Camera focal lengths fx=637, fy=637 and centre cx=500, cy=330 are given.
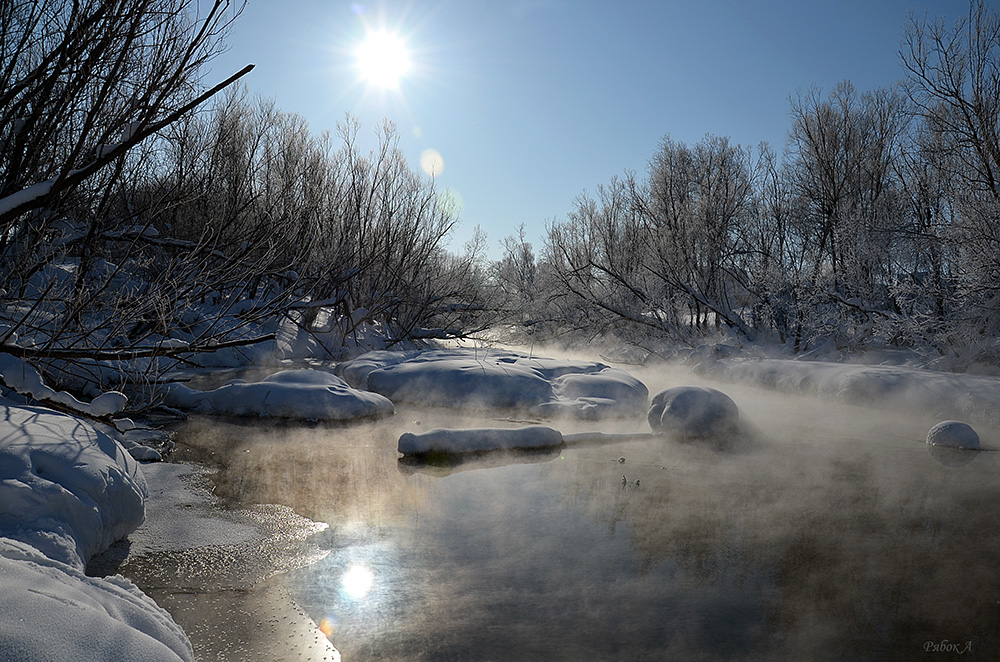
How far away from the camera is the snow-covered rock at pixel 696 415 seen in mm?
8453

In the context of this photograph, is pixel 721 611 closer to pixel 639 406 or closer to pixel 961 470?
pixel 961 470

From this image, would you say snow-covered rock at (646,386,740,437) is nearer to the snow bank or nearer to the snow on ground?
the snow bank

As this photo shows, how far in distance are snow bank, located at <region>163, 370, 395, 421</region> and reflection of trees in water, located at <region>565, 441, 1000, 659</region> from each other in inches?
145

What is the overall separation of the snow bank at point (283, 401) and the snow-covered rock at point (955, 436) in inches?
292

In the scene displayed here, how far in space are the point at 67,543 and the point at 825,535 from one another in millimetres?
5011

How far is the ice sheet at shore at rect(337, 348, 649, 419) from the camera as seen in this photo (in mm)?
9938

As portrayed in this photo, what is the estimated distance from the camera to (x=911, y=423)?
9.50 m

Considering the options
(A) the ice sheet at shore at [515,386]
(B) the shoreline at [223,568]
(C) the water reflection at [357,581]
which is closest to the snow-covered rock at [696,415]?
(A) the ice sheet at shore at [515,386]

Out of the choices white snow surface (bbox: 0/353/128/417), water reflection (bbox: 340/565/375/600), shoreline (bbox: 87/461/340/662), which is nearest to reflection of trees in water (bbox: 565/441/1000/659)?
water reflection (bbox: 340/565/375/600)

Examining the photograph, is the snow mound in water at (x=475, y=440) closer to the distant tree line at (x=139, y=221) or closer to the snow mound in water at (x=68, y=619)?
the distant tree line at (x=139, y=221)

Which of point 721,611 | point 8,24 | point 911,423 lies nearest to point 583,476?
point 721,611

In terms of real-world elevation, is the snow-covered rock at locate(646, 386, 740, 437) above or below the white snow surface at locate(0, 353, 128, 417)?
below

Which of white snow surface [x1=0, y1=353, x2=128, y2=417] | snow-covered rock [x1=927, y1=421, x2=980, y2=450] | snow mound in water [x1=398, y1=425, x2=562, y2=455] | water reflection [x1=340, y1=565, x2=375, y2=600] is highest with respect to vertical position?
white snow surface [x1=0, y1=353, x2=128, y2=417]

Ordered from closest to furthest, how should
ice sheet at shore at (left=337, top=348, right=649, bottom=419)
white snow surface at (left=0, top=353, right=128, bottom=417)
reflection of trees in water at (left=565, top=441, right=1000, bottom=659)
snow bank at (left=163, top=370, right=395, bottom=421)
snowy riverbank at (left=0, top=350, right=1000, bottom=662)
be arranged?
snowy riverbank at (left=0, top=350, right=1000, bottom=662)
white snow surface at (left=0, top=353, right=128, bottom=417)
reflection of trees in water at (left=565, top=441, right=1000, bottom=659)
snow bank at (left=163, top=370, right=395, bottom=421)
ice sheet at shore at (left=337, top=348, right=649, bottom=419)
